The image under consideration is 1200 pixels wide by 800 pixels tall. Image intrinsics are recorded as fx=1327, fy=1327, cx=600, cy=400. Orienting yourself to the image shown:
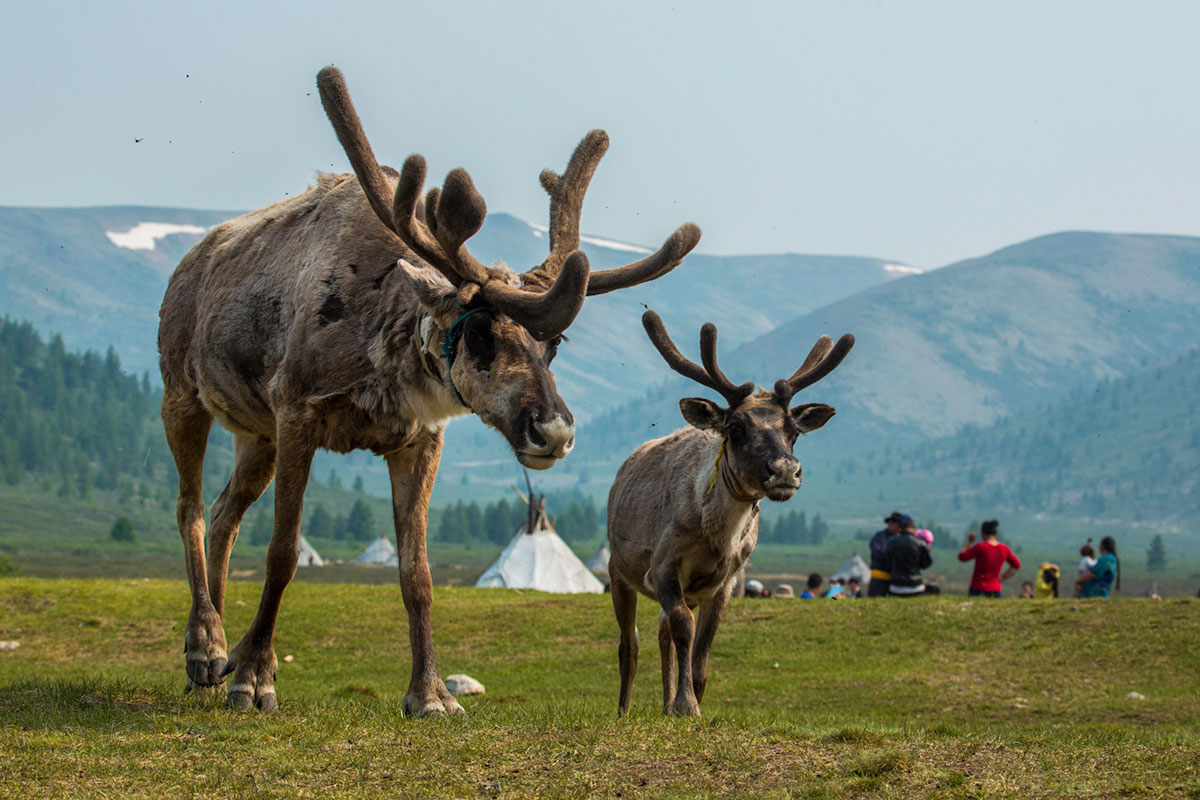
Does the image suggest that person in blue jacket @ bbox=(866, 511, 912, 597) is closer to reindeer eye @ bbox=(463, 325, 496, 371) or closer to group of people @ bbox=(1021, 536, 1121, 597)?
group of people @ bbox=(1021, 536, 1121, 597)

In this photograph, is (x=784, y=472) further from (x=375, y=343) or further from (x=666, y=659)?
(x=375, y=343)

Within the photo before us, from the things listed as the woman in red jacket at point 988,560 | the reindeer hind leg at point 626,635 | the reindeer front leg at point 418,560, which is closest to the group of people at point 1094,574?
the woman in red jacket at point 988,560

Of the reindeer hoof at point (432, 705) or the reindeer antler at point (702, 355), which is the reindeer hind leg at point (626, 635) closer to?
the reindeer antler at point (702, 355)

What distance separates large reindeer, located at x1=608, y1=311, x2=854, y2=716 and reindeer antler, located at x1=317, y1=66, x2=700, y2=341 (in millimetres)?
2743

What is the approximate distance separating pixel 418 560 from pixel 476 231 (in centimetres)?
253

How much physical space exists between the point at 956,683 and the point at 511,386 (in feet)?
36.9

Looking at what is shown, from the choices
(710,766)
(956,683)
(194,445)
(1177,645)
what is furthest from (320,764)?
(1177,645)

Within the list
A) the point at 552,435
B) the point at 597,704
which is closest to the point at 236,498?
the point at 597,704

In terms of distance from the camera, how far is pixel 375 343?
30.8 feet

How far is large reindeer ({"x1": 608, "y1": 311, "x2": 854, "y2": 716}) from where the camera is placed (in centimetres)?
1170

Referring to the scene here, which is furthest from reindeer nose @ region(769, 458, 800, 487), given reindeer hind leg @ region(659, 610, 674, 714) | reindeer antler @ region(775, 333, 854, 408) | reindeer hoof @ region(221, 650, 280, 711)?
reindeer hoof @ region(221, 650, 280, 711)

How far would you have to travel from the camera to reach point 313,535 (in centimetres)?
17188

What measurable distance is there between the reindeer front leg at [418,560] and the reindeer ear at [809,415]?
12.7 ft

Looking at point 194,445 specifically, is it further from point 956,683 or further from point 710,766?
point 956,683
